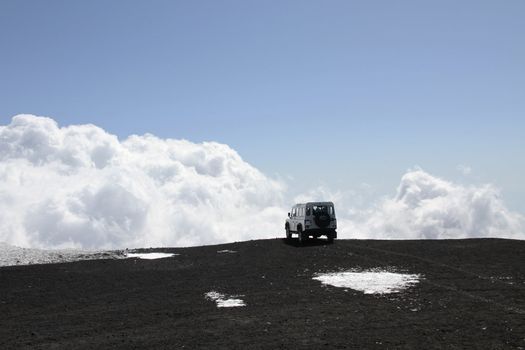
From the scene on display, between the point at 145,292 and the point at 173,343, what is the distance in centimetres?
735

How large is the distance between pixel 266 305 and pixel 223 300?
5.62 ft

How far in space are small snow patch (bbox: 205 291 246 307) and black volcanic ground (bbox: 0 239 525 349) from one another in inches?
13.2

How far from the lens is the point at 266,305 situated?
15859 mm

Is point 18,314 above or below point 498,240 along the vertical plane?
below

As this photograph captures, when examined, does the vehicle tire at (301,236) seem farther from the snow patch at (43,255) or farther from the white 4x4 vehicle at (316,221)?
the snow patch at (43,255)

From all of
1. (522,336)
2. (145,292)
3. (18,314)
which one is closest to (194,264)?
(145,292)

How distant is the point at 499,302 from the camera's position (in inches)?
606

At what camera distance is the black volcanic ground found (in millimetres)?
12102

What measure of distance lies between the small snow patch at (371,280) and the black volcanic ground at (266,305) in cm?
64

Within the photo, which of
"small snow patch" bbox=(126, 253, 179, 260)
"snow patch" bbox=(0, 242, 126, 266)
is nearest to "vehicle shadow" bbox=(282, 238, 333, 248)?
"small snow patch" bbox=(126, 253, 179, 260)

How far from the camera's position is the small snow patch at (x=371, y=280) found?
1799 cm

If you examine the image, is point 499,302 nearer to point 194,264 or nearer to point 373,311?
point 373,311

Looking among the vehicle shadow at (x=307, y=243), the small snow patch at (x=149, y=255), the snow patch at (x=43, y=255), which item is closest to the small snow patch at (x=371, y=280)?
the vehicle shadow at (x=307, y=243)

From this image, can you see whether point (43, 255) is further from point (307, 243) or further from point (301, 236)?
point (307, 243)
